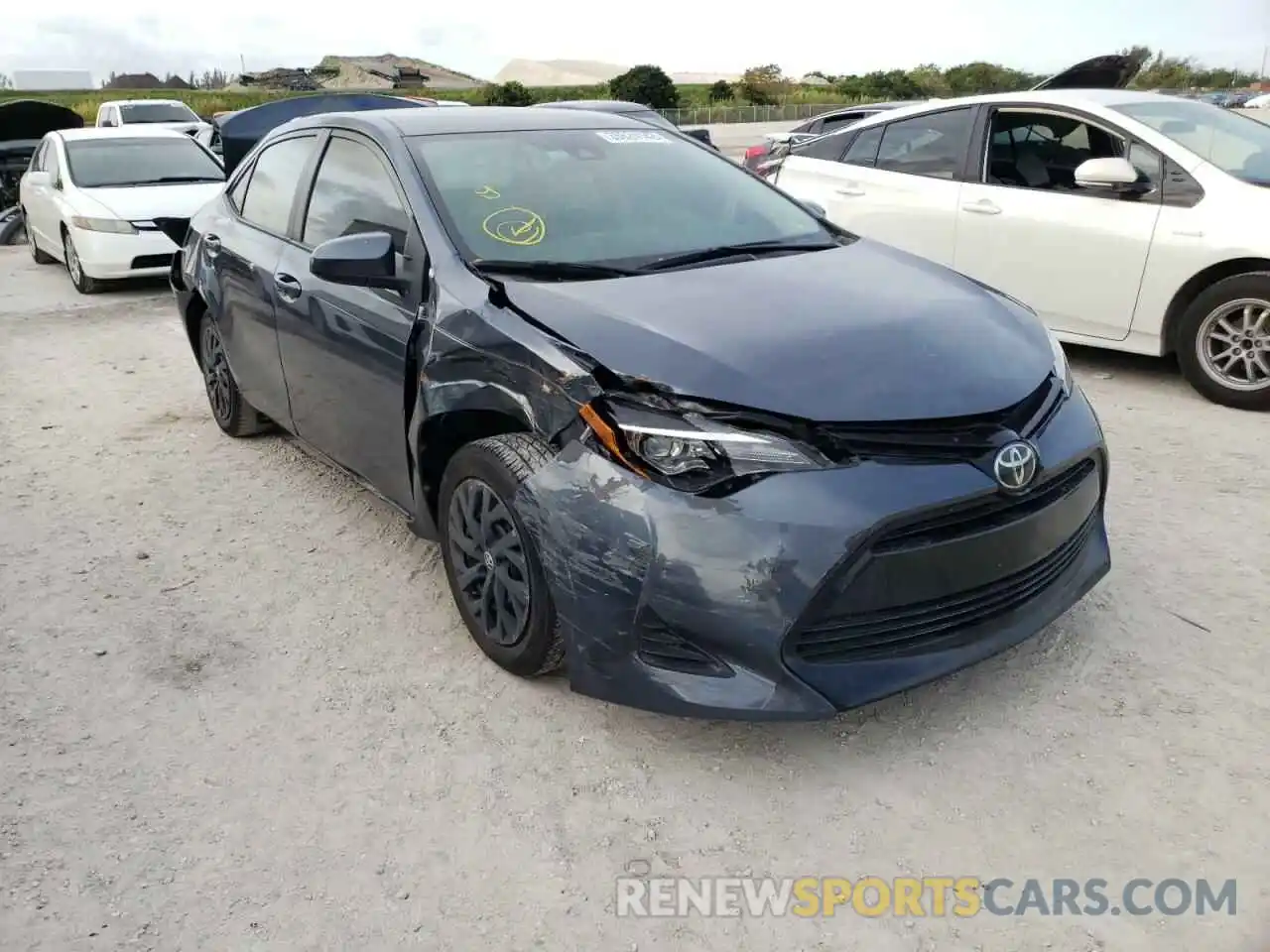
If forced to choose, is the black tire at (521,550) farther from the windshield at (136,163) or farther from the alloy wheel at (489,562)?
the windshield at (136,163)

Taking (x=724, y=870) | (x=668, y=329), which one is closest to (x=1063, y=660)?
(x=724, y=870)

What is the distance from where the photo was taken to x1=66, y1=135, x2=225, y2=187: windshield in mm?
10570

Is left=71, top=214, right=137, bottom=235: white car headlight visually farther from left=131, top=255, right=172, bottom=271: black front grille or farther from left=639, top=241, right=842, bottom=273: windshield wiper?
left=639, top=241, right=842, bottom=273: windshield wiper

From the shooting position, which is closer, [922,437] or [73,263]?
[922,437]

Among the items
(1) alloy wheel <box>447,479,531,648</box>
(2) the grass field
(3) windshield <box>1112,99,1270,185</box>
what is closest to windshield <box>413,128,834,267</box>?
(1) alloy wheel <box>447,479,531,648</box>

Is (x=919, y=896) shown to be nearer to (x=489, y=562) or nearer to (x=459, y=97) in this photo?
(x=489, y=562)

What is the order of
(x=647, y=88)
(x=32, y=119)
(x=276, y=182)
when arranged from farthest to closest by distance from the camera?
(x=647, y=88)
(x=32, y=119)
(x=276, y=182)

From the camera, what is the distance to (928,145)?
657 centimetres

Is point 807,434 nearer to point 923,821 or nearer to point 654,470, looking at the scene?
point 654,470

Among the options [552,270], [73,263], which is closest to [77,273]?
[73,263]

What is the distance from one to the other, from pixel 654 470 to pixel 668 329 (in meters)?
0.46

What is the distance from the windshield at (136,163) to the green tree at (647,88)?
46836 millimetres

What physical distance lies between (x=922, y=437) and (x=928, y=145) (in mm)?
4544

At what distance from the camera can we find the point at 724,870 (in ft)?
8.09
